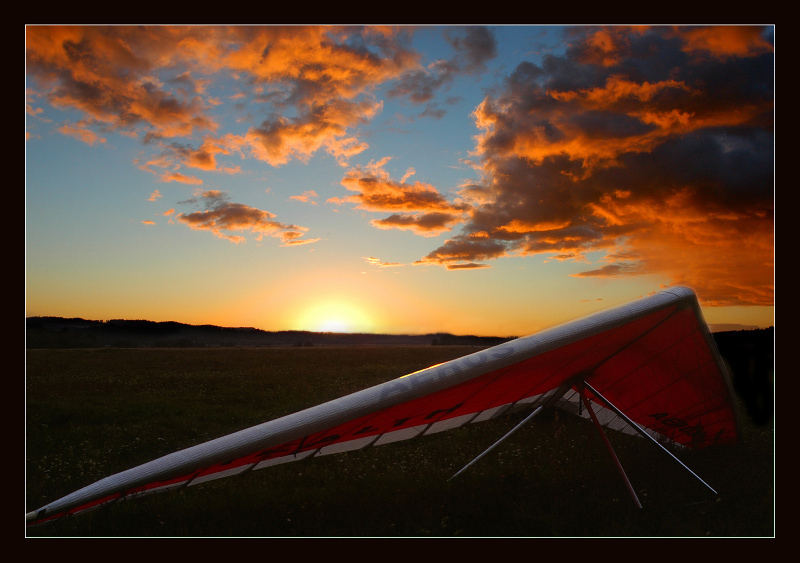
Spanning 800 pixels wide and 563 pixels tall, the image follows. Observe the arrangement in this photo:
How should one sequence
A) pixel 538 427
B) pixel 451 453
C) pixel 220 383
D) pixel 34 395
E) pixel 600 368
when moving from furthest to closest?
pixel 220 383, pixel 34 395, pixel 538 427, pixel 451 453, pixel 600 368

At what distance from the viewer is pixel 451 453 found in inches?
271

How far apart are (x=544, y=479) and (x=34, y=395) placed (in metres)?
13.0

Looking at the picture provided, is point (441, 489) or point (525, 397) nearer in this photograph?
point (525, 397)

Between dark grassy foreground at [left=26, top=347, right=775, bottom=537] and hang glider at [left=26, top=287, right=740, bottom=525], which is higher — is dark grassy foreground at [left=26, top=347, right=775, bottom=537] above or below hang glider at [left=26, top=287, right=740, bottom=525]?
below

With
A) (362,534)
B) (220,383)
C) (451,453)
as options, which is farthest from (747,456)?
(220,383)

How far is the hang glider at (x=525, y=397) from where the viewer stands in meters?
2.52

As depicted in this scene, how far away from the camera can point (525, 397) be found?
5.02 meters

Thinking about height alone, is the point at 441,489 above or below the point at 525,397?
below

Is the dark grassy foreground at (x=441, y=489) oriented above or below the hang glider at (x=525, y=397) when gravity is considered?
below

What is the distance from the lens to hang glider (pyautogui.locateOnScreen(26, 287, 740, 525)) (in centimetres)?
252

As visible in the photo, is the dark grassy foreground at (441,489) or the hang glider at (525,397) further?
the dark grassy foreground at (441,489)

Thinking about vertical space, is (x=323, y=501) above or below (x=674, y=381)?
below

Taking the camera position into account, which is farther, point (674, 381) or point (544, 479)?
point (544, 479)
